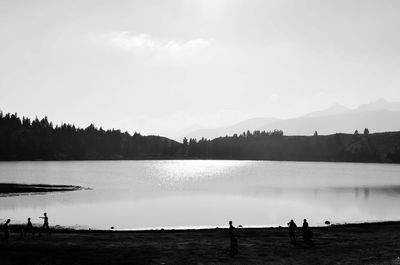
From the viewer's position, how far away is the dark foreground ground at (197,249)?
35.8 meters

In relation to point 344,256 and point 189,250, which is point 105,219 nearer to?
point 189,250

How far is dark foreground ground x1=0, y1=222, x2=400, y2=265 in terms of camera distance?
117 feet

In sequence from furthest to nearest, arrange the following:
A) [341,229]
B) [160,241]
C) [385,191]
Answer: [385,191], [341,229], [160,241]

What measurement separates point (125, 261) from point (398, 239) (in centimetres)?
3028

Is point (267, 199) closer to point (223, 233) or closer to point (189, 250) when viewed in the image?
point (223, 233)

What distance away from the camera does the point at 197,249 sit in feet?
132

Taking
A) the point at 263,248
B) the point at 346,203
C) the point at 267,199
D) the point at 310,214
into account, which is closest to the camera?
the point at 263,248

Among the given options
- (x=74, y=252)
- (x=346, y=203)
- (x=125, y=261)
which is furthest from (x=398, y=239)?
(x=346, y=203)

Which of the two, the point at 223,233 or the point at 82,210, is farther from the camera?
the point at 82,210

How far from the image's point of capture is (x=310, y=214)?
78.2 metres

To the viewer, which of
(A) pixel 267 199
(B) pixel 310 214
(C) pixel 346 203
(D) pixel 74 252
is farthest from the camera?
(A) pixel 267 199

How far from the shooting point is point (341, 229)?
56.7 meters

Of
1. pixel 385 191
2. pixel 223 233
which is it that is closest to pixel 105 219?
pixel 223 233

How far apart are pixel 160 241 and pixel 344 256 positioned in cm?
1843
